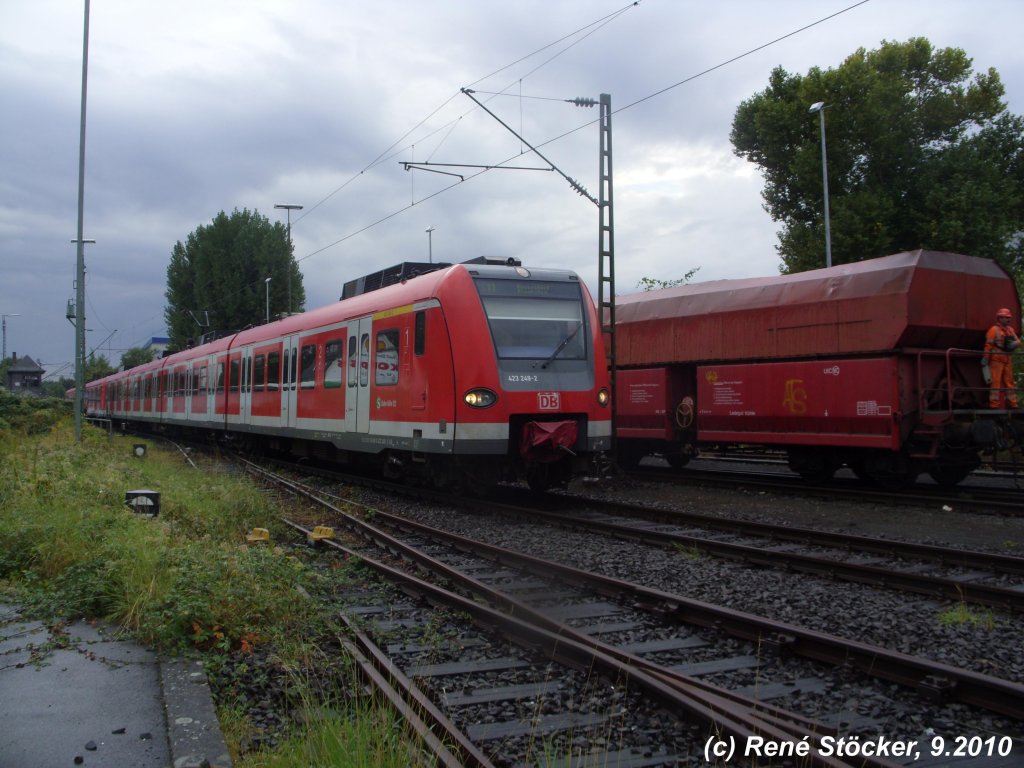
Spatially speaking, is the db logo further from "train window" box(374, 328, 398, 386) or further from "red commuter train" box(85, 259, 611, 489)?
"train window" box(374, 328, 398, 386)

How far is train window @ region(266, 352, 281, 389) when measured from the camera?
1719cm

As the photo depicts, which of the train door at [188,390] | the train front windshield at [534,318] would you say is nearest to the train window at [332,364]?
the train front windshield at [534,318]

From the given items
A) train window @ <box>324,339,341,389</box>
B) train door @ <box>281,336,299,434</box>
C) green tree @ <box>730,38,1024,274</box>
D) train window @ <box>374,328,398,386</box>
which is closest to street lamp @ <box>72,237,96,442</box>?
train door @ <box>281,336,299,434</box>

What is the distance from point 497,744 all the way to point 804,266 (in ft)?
89.5

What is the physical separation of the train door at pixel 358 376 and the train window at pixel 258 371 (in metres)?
5.45

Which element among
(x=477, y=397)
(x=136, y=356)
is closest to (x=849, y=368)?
(x=477, y=397)

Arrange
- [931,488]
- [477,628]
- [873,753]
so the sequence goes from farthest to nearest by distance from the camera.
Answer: [931,488] → [477,628] → [873,753]

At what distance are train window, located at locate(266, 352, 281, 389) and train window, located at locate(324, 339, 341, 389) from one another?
3.03m

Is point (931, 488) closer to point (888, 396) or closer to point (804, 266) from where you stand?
point (888, 396)

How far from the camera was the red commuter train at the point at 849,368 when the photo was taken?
39.3 ft

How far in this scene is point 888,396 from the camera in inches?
470

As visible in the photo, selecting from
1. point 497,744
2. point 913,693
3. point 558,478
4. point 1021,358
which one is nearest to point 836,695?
point 913,693

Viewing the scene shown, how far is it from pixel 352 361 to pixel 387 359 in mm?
1428

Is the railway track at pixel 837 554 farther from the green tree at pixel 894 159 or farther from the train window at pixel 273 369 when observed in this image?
the green tree at pixel 894 159
